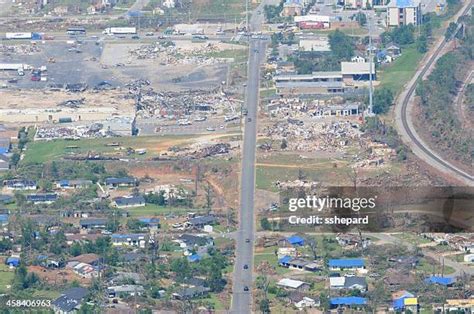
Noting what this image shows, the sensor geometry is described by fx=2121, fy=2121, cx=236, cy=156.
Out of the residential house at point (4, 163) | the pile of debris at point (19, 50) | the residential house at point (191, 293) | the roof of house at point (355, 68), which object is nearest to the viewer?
the residential house at point (191, 293)

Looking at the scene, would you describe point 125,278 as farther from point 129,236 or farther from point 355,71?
point 355,71

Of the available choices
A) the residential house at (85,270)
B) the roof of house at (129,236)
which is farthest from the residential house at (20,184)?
the residential house at (85,270)

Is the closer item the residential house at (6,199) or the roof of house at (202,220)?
the roof of house at (202,220)

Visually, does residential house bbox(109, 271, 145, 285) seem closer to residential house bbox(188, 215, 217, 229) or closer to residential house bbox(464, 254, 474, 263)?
residential house bbox(188, 215, 217, 229)

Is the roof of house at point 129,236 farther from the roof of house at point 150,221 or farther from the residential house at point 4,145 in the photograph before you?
the residential house at point 4,145

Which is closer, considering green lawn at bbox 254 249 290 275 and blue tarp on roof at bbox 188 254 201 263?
green lawn at bbox 254 249 290 275

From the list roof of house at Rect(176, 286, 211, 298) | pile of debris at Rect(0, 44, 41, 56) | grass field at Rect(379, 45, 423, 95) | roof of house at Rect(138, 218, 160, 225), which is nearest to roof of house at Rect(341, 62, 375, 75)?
grass field at Rect(379, 45, 423, 95)

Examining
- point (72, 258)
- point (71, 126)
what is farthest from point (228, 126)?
point (72, 258)
